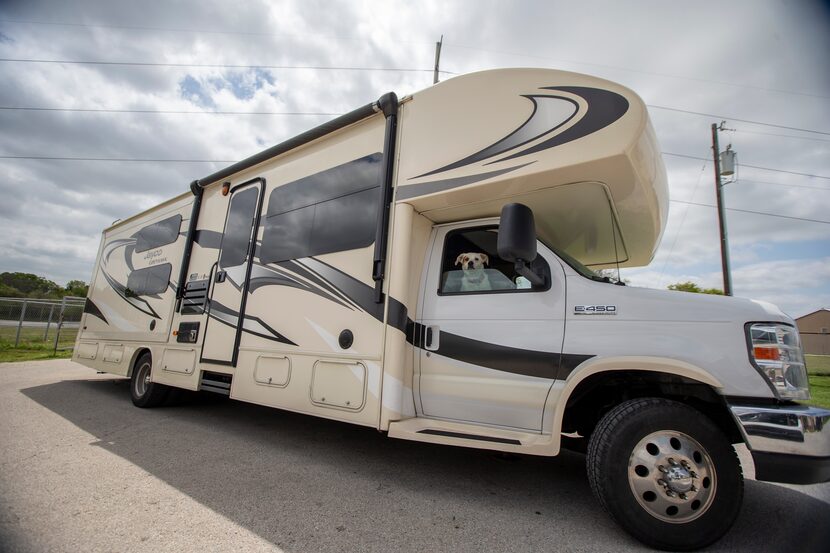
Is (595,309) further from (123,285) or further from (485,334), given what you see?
(123,285)

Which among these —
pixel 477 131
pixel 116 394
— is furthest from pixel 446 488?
pixel 116 394

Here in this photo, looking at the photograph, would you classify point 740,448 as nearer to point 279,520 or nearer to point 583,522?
point 583,522

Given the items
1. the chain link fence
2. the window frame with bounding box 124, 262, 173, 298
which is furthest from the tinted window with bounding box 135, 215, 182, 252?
the chain link fence

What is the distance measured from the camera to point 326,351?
11.8 ft

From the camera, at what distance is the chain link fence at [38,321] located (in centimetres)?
1350

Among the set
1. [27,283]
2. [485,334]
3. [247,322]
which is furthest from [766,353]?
Result: [27,283]

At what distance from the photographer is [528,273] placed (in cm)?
284

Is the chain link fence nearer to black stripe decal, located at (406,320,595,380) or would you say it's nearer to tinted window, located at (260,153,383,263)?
tinted window, located at (260,153,383,263)

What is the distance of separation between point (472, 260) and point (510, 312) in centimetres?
59

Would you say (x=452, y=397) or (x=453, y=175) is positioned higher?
(x=453, y=175)

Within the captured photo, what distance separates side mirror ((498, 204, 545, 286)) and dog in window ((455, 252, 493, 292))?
0.58 meters

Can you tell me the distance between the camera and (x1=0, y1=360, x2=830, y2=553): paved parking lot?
2.37 meters

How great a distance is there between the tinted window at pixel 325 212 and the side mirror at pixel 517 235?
4.44 ft

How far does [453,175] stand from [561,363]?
5.57 ft
